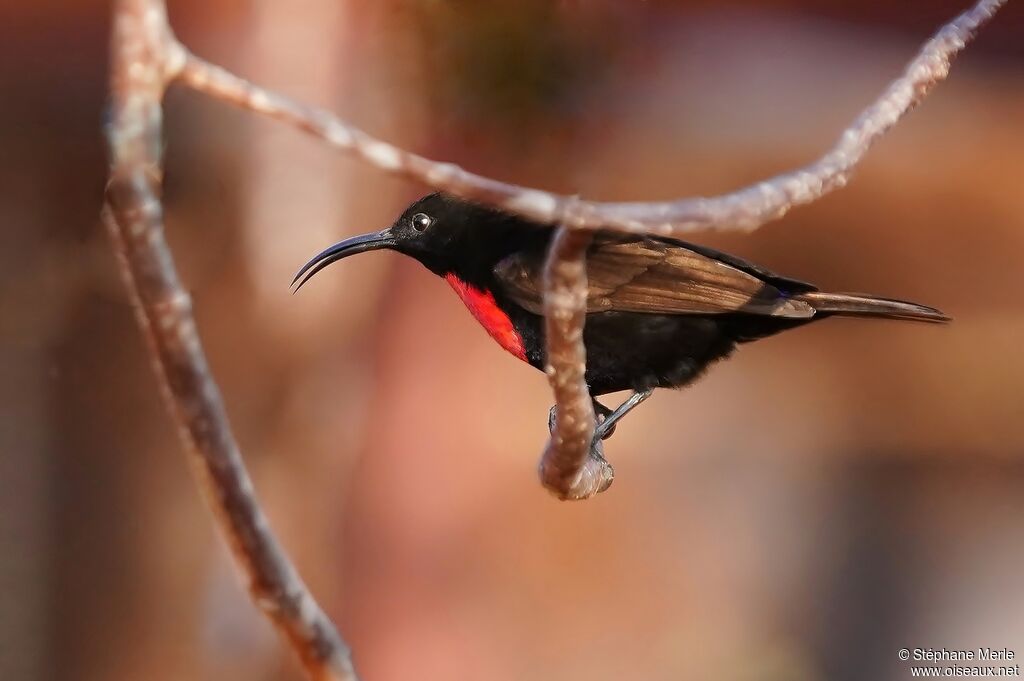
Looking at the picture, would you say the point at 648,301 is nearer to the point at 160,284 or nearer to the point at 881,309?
the point at 881,309

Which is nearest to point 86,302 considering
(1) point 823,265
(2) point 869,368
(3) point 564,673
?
(3) point 564,673

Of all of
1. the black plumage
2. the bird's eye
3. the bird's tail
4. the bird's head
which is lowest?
the bird's tail

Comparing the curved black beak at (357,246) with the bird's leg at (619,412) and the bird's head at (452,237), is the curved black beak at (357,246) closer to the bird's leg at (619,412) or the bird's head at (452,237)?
the bird's head at (452,237)

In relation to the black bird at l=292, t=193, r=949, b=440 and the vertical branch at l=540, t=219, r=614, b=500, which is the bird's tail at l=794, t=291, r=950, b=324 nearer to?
the black bird at l=292, t=193, r=949, b=440

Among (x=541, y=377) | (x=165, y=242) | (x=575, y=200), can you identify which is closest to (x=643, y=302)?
(x=575, y=200)

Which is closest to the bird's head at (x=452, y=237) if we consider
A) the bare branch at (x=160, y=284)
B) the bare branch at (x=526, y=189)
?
the bare branch at (x=526, y=189)

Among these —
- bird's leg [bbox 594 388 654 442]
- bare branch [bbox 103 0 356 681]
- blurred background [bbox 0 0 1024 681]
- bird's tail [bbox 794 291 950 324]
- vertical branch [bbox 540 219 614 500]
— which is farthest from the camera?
blurred background [bbox 0 0 1024 681]

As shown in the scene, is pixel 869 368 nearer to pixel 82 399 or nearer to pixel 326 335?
pixel 326 335

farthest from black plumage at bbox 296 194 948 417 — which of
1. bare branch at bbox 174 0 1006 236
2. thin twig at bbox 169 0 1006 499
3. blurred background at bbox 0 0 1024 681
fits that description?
blurred background at bbox 0 0 1024 681
